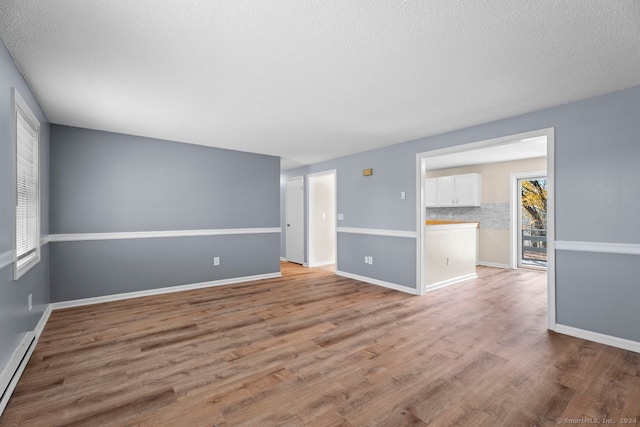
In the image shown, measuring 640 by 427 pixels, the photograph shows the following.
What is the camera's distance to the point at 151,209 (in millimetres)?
4461

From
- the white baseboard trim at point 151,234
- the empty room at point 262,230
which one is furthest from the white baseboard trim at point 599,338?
the white baseboard trim at point 151,234

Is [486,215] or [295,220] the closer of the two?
[486,215]

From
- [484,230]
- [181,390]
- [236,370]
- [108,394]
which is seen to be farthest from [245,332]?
[484,230]

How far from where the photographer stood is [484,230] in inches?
274

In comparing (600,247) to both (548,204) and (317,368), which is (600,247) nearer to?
(548,204)

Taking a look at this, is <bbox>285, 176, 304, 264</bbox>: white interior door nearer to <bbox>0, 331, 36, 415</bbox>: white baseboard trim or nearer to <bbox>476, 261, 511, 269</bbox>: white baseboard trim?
<bbox>476, 261, 511, 269</bbox>: white baseboard trim

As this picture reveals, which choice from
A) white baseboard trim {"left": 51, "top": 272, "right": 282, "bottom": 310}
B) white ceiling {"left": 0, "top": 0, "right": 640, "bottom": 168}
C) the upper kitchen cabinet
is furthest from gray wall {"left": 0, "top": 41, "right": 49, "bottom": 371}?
the upper kitchen cabinet

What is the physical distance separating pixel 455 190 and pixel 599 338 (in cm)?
480

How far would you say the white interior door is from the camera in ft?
22.8

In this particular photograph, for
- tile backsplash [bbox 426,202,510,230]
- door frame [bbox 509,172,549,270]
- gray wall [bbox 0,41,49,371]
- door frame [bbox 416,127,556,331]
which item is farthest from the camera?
tile backsplash [bbox 426,202,510,230]

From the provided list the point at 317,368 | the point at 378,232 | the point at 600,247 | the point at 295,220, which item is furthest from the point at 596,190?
the point at 295,220

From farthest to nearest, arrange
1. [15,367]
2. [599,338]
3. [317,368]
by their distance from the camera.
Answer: [599,338] < [317,368] < [15,367]

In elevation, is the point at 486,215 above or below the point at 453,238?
above

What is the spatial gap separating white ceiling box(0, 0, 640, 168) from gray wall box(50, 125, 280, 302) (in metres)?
0.75
